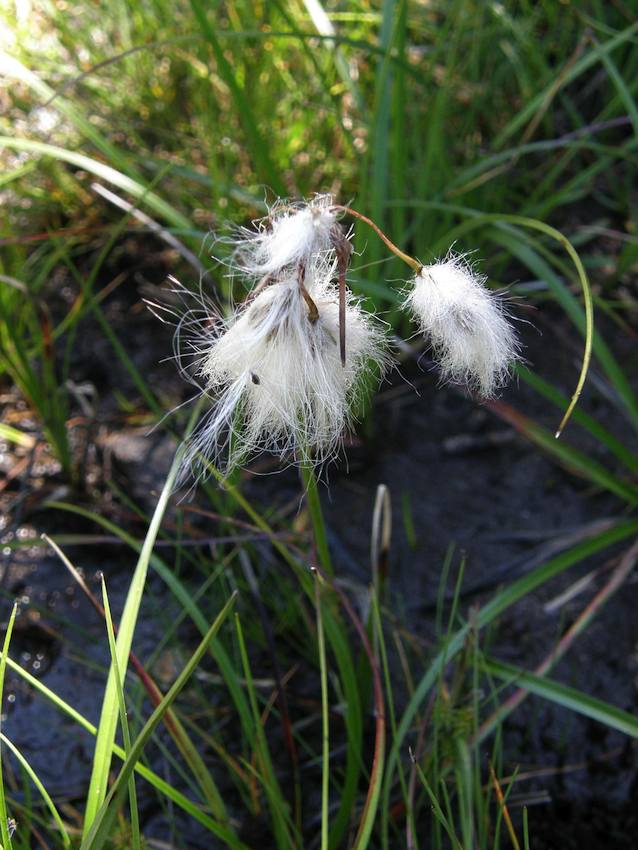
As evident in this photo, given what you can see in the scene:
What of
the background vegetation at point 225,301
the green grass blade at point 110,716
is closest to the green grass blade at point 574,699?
the background vegetation at point 225,301

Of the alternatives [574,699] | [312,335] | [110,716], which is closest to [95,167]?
[312,335]

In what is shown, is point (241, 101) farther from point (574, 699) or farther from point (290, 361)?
point (574, 699)

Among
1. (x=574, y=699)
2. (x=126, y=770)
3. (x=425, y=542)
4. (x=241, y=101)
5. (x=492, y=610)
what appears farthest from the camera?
(x=425, y=542)

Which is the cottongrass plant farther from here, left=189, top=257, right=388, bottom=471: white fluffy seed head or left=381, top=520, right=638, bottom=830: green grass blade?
left=381, top=520, right=638, bottom=830: green grass blade

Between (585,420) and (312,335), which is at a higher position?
(312,335)

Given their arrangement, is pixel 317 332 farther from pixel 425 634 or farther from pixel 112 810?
pixel 425 634

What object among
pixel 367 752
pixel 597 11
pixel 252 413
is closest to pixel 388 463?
pixel 367 752
